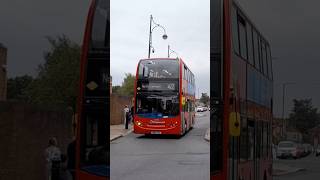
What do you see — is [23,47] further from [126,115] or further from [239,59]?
[239,59]

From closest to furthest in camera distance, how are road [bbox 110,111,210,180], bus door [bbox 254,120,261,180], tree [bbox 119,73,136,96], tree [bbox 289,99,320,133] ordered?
road [bbox 110,111,210,180] < tree [bbox 119,73,136,96] < tree [bbox 289,99,320,133] < bus door [bbox 254,120,261,180]

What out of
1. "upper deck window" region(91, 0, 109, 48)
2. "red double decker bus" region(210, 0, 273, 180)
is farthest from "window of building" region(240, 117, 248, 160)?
"upper deck window" region(91, 0, 109, 48)

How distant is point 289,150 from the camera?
20.9 feet

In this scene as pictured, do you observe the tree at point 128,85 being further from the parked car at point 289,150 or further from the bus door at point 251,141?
the parked car at point 289,150

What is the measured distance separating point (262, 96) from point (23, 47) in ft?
8.55

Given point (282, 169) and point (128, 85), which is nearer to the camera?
point (128, 85)

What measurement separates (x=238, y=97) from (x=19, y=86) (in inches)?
92.7

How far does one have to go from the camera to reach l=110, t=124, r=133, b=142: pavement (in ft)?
18.2

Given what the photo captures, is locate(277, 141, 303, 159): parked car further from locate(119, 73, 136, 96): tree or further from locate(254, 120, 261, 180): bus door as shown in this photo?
locate(119, 73, 136, 96): tree

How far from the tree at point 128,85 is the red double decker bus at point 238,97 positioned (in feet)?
2.39

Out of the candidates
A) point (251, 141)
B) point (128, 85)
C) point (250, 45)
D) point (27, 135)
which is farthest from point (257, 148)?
point (27, 135)

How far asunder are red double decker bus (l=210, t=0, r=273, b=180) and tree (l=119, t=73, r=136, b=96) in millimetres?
727

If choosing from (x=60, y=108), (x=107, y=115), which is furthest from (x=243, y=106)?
(x=60, y=108)

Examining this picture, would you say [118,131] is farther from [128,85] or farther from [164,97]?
[164,97]
